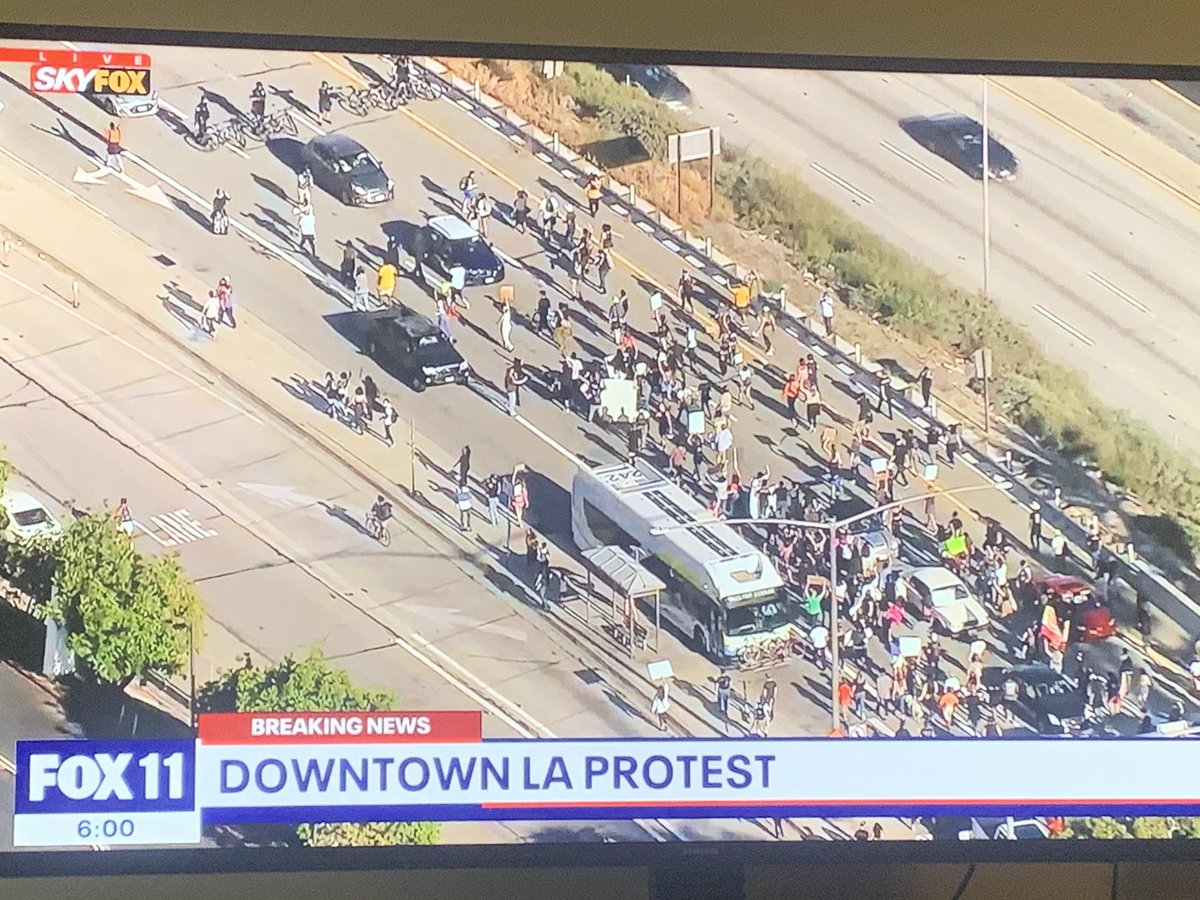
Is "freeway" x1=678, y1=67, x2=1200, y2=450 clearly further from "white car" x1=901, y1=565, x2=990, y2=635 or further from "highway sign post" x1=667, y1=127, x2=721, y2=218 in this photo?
"white car" x1=901, y1=565, x2=990, y2=635

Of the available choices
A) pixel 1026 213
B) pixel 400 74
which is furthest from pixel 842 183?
pixel 400 74

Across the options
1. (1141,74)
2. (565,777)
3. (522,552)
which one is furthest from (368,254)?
(1141,74)

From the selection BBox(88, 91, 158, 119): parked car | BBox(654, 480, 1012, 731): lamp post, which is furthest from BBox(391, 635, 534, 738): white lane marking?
BBox(88, 91, 158, 119): parked car

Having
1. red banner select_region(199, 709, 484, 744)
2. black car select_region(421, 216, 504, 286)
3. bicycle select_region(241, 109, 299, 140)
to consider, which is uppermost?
bicycle select_region(241, 109, 299, 140)

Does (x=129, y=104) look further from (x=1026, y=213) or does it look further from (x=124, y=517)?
(x=1026, y=213)

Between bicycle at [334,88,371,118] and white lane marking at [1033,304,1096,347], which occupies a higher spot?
bicycle at [334,88,371,118]

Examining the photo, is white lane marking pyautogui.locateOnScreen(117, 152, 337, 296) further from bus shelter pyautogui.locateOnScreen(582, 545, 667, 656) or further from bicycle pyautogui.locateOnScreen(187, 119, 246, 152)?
bus shelter pyautogui.locateOnScreen(582, 545, 667, 656)
